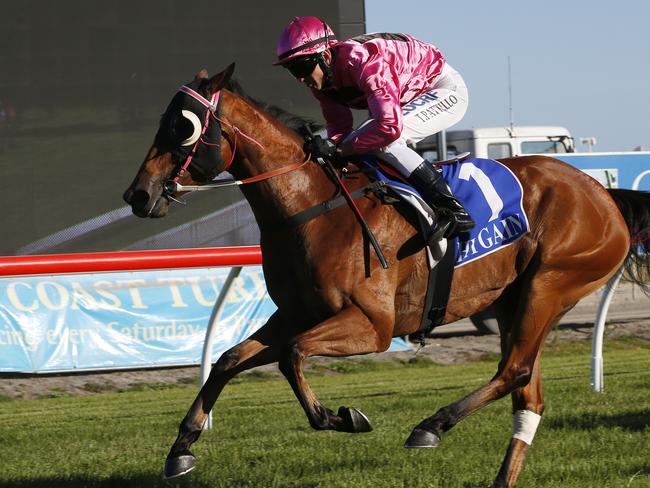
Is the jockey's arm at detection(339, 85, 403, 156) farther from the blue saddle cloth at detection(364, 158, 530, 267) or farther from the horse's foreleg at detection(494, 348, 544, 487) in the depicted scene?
the horse's foreleg at detection(494, 348, 544, 487)

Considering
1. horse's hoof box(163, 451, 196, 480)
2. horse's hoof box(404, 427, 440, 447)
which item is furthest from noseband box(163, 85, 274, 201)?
horse's hoof box(404, 427, 440, 447)

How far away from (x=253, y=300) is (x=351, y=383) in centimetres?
170

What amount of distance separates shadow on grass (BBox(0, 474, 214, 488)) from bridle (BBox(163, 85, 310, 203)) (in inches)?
45.7

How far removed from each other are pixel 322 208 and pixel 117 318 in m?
6.03

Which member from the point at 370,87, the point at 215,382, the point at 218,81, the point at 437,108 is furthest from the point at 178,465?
the point at 437,108

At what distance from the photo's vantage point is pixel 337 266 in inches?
164

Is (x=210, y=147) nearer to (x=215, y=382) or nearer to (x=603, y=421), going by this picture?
(x=215, y=382)

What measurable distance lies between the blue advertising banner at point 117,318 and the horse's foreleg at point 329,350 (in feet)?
19.2

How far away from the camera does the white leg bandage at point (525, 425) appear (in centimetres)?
450

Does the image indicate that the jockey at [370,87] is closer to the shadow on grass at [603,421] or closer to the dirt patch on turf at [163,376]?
the shadow on grass at [603,421]

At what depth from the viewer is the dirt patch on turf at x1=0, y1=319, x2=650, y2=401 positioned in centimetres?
954

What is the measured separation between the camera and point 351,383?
9.15 meters

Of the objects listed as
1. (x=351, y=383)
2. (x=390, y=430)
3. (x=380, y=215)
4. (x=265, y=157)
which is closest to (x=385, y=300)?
(x=380, y=215)

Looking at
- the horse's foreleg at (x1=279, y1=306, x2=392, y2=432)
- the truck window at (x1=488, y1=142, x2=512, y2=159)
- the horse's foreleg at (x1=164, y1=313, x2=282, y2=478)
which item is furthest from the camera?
the truck window at (x1=488, y1=142, x2=512, y2=159)
